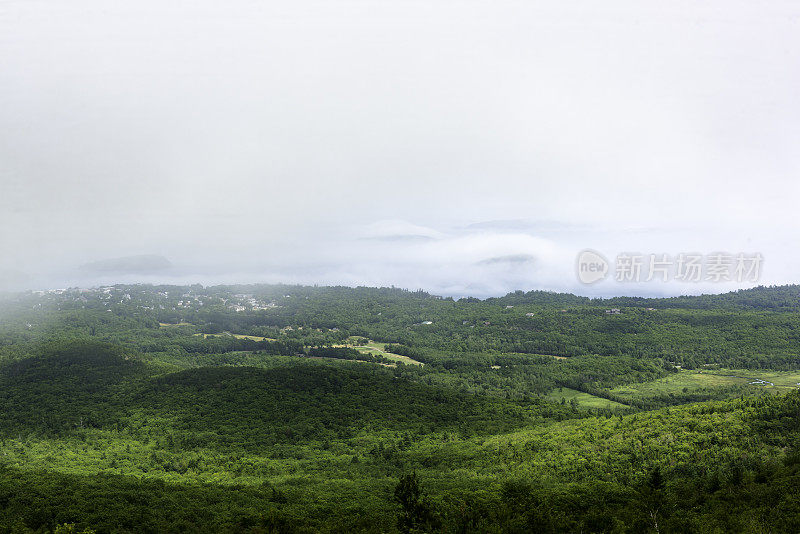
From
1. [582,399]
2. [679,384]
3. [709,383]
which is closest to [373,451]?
[582,399]

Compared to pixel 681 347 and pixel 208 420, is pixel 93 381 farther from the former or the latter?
pixel 681 347

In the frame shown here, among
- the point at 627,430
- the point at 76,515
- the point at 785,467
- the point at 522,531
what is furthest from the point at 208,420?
the point at 785,467

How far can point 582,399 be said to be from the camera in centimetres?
14838

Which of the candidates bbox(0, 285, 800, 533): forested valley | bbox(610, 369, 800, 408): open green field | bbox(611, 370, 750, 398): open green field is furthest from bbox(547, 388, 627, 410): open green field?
bbox(611, 370, 750, 398): open green field

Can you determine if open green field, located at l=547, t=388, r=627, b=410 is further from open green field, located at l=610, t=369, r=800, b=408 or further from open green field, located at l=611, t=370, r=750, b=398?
open green field, located at l=611, t=370, r=750, b=398

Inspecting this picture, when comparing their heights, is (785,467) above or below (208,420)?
above

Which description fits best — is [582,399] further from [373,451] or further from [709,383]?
[373,451]

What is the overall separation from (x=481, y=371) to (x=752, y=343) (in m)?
120

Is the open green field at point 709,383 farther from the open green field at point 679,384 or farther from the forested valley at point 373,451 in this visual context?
the forested valley at point 373,451

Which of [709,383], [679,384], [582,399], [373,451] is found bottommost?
[582,399]

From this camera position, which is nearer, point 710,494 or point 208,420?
point 710,494

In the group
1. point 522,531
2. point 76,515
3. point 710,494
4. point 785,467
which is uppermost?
point 785,467

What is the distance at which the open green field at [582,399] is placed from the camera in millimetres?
137250

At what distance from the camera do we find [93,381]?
126 meters
